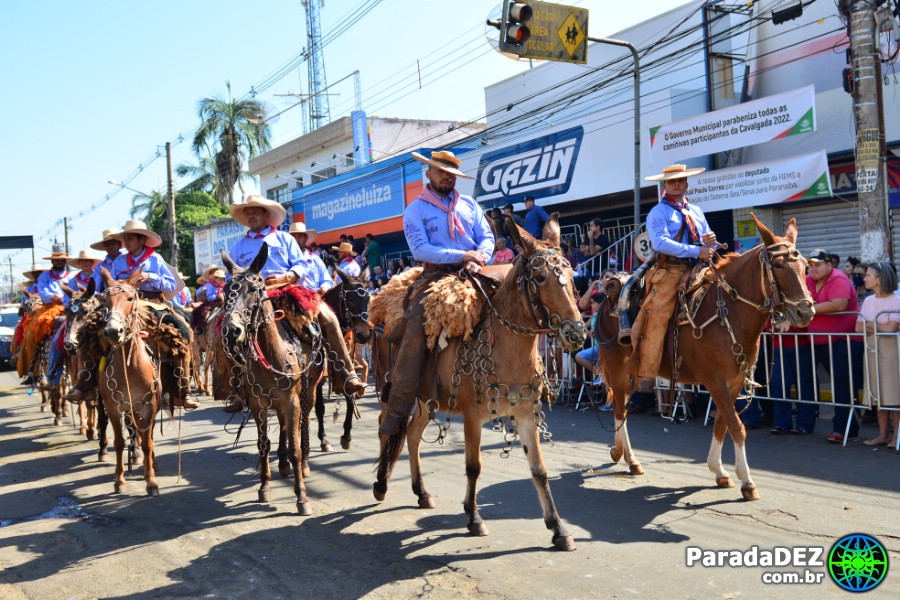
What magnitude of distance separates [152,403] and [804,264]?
6863mm

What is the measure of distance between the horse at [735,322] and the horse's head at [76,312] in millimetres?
5781

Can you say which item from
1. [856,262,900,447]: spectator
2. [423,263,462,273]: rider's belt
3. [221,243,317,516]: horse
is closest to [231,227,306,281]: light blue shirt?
[221,243,317,516]: horse

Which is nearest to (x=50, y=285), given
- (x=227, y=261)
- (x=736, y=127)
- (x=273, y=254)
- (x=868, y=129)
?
(x=273, y=254)

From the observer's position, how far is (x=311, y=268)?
945 centimetres

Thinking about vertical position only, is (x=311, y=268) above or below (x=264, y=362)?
above

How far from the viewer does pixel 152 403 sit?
27.0 feet

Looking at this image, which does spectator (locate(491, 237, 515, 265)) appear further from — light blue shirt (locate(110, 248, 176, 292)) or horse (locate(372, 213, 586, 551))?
horse (locate(372, 213, 586, 551))

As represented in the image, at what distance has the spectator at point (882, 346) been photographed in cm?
862

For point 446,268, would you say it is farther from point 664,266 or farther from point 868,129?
point 868,129

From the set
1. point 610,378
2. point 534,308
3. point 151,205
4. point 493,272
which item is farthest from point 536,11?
point 151,205

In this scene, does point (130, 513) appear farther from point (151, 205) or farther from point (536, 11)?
point (151, 205)

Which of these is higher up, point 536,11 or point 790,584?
point 536,11

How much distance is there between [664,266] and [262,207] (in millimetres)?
4383

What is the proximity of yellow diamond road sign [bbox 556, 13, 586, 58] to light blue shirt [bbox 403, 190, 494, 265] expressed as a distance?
7.93 metres
